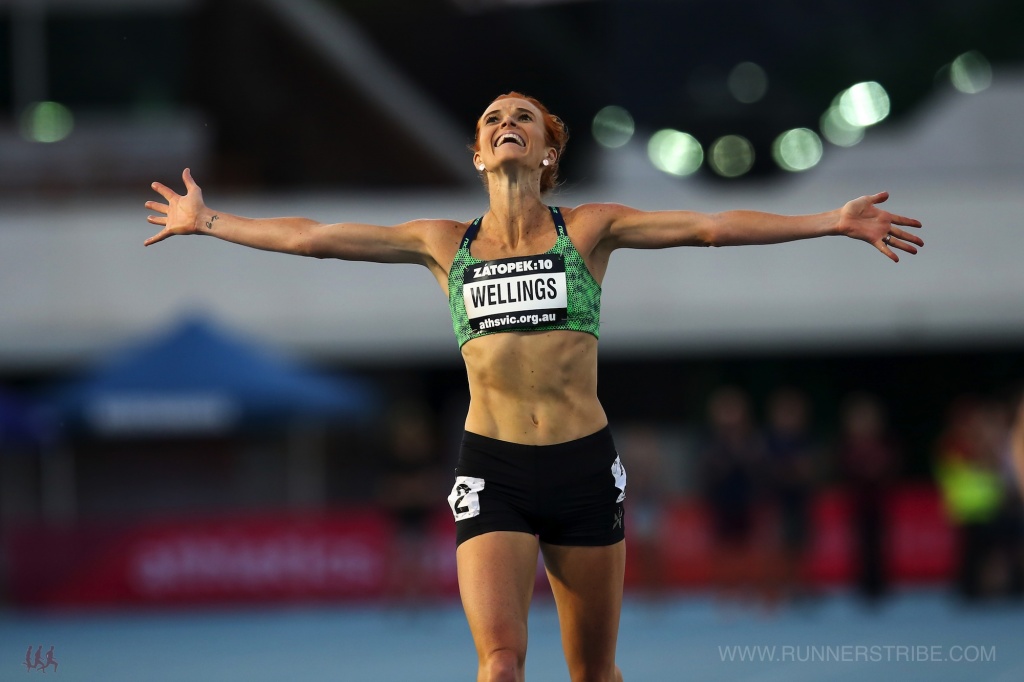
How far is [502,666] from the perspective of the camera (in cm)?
514

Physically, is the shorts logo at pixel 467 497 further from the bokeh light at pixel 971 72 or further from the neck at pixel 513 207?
the bokeh light at pixel 971 72

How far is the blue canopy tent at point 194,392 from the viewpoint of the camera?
56.9 ft

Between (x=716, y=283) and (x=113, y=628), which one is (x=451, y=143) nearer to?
(x=716, y=283)

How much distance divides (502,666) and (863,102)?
2207 centimetres

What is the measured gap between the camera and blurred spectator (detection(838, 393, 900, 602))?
615 inches

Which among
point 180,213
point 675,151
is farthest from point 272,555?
point 180,213

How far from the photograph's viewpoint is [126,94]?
82.9ft

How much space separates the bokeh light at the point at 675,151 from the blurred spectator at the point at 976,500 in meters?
11.1

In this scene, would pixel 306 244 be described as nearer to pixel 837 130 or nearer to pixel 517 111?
pixel 517 111

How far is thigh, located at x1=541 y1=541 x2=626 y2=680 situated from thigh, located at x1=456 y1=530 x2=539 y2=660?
16 centimetres

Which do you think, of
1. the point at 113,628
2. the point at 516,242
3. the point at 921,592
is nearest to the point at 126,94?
the point at 113,628

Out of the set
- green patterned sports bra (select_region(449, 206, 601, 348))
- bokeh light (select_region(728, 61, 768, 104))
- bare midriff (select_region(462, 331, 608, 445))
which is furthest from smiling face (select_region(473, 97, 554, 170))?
bokeh light (select_region(728, 61, 768, 104))

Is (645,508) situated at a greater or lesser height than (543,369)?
greater

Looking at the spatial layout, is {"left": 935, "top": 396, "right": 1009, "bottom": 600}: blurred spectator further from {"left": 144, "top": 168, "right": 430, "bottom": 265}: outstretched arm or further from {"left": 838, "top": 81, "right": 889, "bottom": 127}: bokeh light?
{"left": 144, "top": 168, "right": 430, "bottom": 265}: outstretched arm
